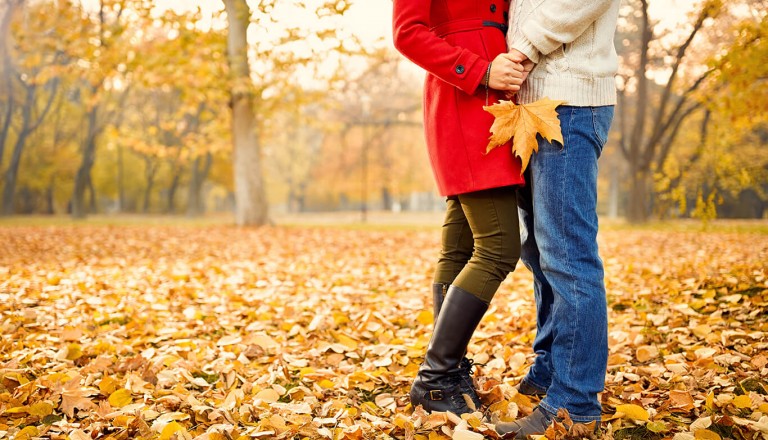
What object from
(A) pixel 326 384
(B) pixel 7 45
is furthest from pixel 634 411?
(B) pixel 7 45

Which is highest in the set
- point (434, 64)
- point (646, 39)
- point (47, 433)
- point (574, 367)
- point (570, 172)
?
point (646, 39)

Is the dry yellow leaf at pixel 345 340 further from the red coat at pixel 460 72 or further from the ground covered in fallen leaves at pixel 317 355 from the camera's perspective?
the red coat at pixel 460 72

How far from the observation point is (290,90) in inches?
569

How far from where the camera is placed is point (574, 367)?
1.87 meters

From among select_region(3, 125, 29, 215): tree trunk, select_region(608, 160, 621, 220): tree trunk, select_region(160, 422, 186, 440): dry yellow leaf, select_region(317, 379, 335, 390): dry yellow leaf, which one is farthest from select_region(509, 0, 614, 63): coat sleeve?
select_region(608, 160, 621, 220): tree trunk

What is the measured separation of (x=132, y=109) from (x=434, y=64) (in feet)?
112

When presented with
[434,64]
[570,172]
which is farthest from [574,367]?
[434,64]

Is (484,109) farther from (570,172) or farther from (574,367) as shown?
(574,367)

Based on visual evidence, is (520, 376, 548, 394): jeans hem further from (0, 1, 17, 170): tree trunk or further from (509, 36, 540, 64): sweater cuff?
(0, 1, 17, 170): tree trunk

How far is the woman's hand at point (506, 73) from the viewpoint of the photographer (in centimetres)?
185

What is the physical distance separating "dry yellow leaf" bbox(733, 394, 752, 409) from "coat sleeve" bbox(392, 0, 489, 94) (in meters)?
1.43

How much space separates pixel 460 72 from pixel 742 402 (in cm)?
152

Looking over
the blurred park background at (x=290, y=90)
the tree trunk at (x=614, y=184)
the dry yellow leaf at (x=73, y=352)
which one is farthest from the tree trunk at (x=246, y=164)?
the tree trunk at (x=614, y=184)

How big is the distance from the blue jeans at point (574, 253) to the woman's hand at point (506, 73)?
0.17 metres
